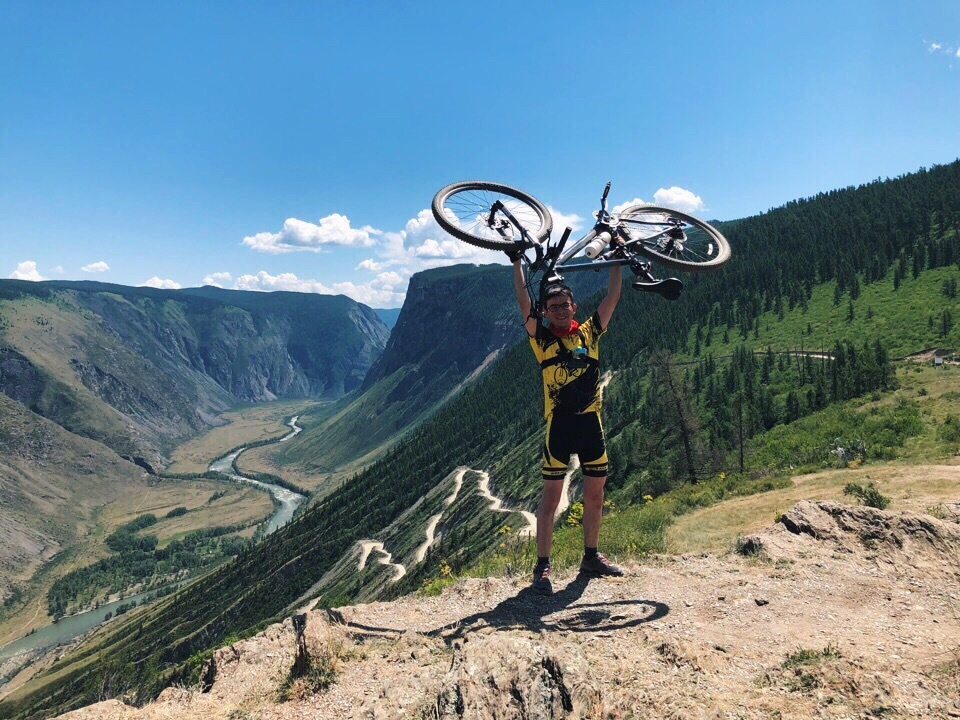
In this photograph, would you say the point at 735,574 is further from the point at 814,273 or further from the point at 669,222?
the point at 814,273

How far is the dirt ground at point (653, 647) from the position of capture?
18.5 feet

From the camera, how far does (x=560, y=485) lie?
386 inches

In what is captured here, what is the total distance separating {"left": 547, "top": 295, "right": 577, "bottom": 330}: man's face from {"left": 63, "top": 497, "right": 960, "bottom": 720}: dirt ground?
4916 mm

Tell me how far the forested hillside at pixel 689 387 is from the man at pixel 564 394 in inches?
1185

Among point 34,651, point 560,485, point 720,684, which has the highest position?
point 560,485

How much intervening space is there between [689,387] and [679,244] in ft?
246

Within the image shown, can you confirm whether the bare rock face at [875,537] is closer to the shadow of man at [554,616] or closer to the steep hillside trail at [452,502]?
the shadow of man at [554,616]

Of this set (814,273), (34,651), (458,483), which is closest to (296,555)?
(458,483)

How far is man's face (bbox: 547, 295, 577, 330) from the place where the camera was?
9422 millimetres

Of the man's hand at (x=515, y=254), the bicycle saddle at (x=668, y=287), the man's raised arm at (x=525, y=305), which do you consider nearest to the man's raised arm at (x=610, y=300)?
the bicycle saddle at (x=668, y=287)

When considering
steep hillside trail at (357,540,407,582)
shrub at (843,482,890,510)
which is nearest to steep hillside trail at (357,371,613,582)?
steep hillside trail at (357,540,407,582)

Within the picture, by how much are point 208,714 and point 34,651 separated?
234 metres

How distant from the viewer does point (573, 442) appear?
9523 mm

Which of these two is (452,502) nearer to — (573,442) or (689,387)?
(689,387)
